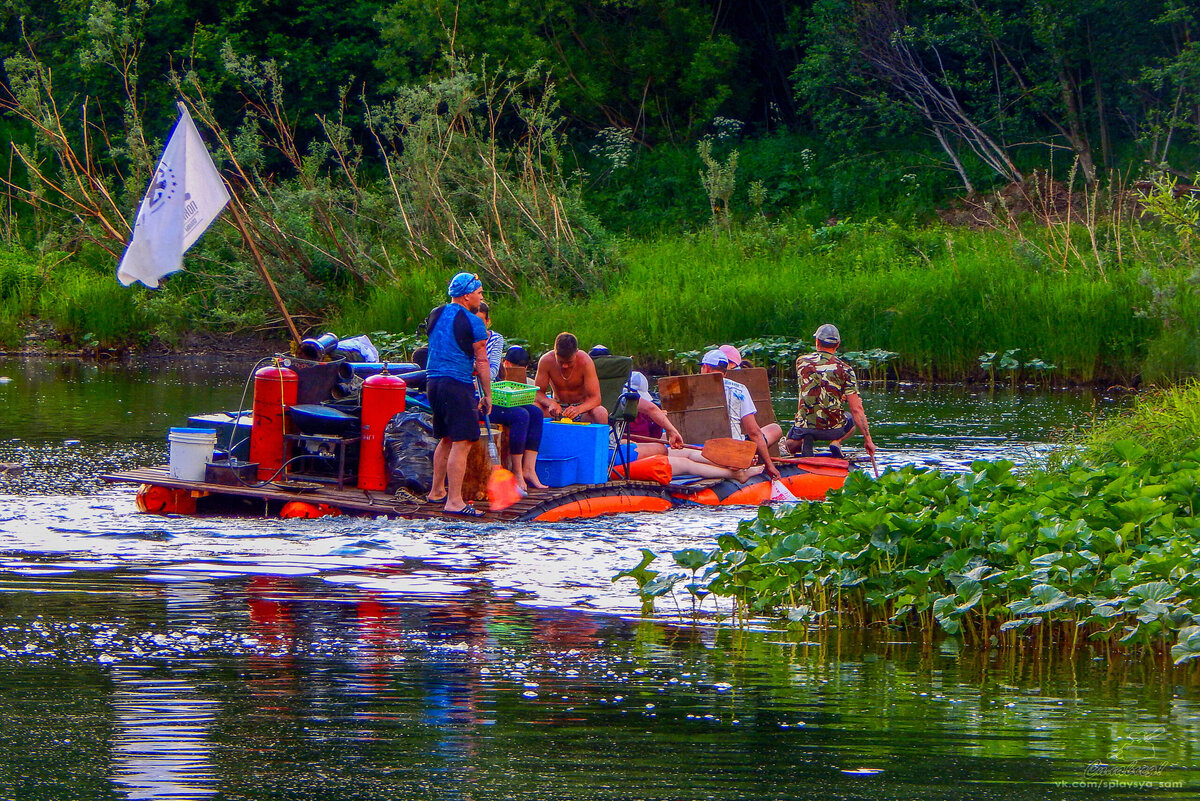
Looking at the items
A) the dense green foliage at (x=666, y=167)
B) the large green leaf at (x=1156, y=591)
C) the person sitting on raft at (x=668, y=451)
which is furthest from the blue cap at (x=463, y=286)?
the dense green foliage at (x=666, y=167)

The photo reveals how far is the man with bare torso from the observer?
1188 cm

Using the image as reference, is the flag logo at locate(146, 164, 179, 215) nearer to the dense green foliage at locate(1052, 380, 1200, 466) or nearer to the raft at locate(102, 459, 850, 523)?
the raft at locate(102, 459, 850, 523)

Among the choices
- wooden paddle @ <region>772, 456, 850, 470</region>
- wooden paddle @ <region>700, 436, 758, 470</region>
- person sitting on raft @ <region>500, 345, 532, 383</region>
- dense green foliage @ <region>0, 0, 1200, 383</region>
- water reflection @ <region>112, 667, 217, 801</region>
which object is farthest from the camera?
dense green foliage @ <region>0, 0, 1200, 383</region>

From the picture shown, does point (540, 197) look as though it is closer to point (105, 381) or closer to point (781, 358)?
point (781, 358)

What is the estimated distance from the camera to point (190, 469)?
1121cm

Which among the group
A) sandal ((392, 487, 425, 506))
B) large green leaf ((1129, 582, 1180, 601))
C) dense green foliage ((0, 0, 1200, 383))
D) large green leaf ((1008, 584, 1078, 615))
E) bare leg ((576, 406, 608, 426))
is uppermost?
dense green foliage ((0, 0, 1200, 383))

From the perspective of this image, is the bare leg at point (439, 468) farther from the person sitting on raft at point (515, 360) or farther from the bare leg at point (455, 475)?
the person sitting on raft at point (515, 360)

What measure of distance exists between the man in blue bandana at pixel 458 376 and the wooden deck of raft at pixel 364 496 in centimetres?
19

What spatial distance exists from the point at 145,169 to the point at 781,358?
13.3m

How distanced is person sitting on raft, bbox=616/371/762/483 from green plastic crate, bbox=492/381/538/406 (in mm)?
1151

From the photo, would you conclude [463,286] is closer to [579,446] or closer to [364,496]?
[364,496]

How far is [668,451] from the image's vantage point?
12.6m

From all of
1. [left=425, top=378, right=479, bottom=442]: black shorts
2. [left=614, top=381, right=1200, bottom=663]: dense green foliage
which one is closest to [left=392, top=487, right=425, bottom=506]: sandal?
[left=425, top=378, right=479, bottom=442]: black shorts

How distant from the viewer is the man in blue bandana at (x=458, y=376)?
410 inches
